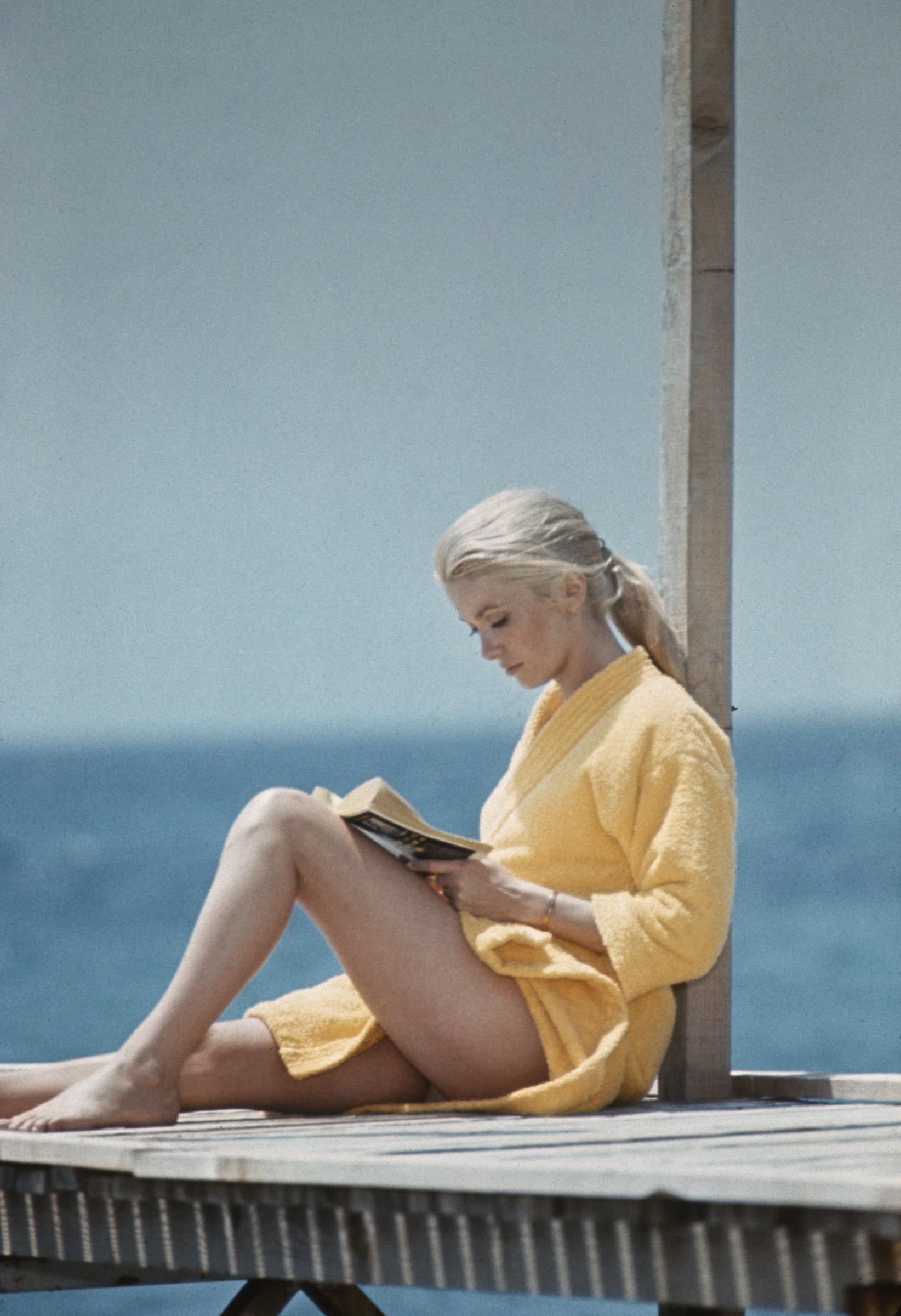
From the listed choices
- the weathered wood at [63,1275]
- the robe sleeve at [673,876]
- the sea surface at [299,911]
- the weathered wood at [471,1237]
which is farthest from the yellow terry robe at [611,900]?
the sea surface at [299,911]

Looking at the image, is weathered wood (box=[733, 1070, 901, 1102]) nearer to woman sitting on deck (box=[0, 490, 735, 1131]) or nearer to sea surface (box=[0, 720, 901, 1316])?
woman sitting on deck (box=[0, 490, 735, 1131])

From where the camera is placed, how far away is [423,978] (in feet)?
9.37

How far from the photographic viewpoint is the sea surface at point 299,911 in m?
17.1

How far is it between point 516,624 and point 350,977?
1.75ft

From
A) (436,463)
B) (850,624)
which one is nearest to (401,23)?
(436,463)

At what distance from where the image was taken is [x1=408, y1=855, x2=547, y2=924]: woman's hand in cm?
288

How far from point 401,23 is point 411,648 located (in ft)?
21.9

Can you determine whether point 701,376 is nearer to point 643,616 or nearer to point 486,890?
point 643,616

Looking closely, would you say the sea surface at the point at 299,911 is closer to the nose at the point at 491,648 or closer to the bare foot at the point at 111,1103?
the nose at the point at 491,648

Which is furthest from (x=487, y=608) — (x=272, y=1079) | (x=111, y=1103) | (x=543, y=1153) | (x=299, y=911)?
(x=299, y=911)

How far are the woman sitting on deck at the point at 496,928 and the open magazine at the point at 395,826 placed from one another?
20mm

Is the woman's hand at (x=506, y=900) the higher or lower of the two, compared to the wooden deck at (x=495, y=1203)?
higher

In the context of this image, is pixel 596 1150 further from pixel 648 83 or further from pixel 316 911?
pixel 648 83

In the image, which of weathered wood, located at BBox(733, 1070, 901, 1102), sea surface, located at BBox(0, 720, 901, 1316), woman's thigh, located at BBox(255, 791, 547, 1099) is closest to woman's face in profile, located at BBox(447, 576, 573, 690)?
woman's thigh, located at BBox(255, 791, 547, 1099)
